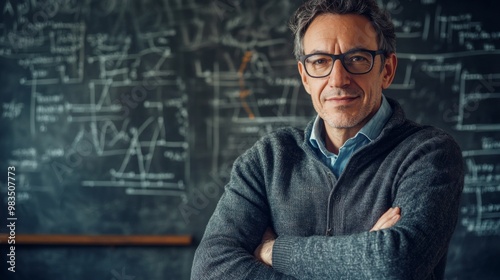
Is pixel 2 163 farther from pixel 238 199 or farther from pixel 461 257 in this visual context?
pixel 461 257

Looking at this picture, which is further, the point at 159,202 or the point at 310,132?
the point at 159,202

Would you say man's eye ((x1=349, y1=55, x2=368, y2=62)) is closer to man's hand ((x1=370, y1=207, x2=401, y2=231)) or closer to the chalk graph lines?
man's hand ((x1=370, y1=207, x2=401, y2=231))

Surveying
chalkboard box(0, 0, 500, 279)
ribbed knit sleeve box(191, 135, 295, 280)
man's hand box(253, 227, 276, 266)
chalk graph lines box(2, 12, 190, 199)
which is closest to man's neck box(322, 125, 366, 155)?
ribbed knit sleeve box(191, 135, 295, 280)

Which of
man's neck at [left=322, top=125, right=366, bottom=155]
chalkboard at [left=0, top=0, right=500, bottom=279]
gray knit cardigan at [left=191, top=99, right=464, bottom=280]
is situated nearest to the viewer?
gray knit cardigan at [left=191, top=99, right=464, bottom=280]

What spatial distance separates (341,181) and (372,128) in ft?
0.64

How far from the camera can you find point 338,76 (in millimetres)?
1392

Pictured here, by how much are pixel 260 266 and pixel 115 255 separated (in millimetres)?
1891

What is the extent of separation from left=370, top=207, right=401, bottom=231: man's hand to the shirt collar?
0.86ft

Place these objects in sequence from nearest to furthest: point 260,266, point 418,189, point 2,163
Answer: point 418,189
point 260,266
point 2,163

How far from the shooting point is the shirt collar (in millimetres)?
1439

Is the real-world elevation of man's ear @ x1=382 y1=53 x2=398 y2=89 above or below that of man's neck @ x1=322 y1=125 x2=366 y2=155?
above

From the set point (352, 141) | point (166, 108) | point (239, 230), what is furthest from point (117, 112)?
point (352, 141)

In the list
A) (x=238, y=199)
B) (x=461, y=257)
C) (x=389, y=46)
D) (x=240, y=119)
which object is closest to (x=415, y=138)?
(x=389, y=46)

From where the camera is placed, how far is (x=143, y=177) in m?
2.99
